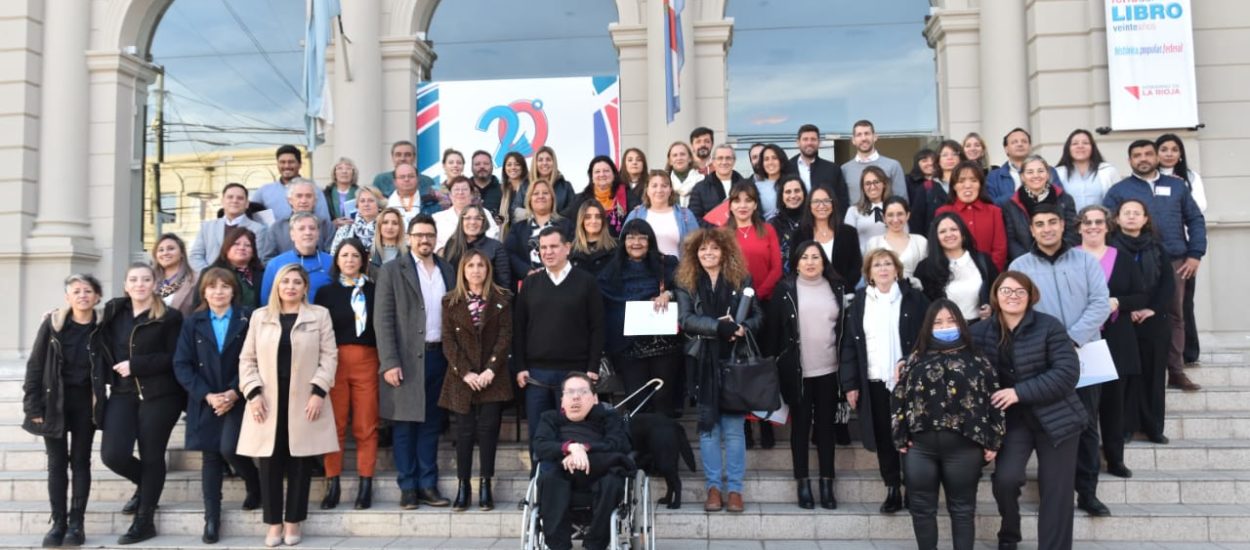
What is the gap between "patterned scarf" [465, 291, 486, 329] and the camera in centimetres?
632

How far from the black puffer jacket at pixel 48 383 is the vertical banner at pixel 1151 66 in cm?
968

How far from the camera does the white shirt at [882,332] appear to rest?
5.89m

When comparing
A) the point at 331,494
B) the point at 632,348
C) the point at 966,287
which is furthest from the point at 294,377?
the point at 966,287

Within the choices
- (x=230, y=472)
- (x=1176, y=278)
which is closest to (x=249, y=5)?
(x=230, y=472)

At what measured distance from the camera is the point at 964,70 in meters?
10.9

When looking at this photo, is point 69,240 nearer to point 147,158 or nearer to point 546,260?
point 147,158

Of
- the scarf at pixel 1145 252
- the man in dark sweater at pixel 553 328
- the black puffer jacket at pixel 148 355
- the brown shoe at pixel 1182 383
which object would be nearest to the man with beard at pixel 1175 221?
the brown shoe at pixel 1182 383

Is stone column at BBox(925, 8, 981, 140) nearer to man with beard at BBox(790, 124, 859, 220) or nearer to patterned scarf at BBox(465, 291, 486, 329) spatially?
man with beard at BBox(790, 124, 859, 220)

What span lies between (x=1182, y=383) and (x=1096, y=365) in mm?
2269

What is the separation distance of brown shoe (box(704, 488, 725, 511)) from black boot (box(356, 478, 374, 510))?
233cm

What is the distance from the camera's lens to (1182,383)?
7.29 meters

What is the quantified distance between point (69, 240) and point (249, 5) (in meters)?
3.88

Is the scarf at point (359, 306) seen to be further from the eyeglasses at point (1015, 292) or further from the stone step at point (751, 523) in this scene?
the eyeglasses at point (1015, 292)

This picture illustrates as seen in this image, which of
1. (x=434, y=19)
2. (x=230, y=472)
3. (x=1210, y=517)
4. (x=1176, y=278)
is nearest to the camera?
(x=1210, y=517)
